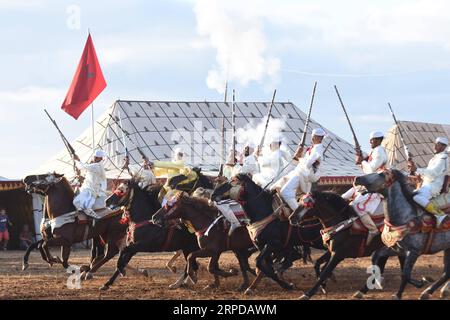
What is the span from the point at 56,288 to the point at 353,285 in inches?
237

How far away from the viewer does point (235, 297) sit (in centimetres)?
1627

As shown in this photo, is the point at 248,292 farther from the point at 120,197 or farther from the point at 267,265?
the point at 120,197

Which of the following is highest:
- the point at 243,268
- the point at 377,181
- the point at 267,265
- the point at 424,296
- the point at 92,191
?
the point at 377,181

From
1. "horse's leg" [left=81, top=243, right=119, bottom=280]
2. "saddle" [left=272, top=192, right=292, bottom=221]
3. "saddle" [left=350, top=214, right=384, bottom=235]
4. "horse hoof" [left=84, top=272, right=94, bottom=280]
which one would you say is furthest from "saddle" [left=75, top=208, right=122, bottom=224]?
"saddle" [left=350, top=214, right=384, bottom=235]

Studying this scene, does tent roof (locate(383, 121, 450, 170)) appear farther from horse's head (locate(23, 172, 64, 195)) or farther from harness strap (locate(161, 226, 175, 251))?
harness strap (locate(161, 226, 175, 251))

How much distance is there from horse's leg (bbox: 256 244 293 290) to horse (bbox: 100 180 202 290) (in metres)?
1.82

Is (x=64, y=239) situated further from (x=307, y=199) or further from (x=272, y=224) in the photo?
(x=307, y=199)

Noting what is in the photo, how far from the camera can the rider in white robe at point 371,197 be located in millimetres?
16516

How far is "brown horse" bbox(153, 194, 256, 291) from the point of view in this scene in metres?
17.6

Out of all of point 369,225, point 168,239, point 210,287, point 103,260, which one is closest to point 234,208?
point 168,239

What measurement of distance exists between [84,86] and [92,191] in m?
7.60

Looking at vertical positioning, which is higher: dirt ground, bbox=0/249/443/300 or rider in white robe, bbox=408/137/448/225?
rider in white robe, bbox=408/137/448/225

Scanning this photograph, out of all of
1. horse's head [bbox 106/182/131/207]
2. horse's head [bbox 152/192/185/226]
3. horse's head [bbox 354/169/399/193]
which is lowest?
horse's head [bbox 152/192/185/226]

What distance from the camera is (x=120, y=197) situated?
1877cm
